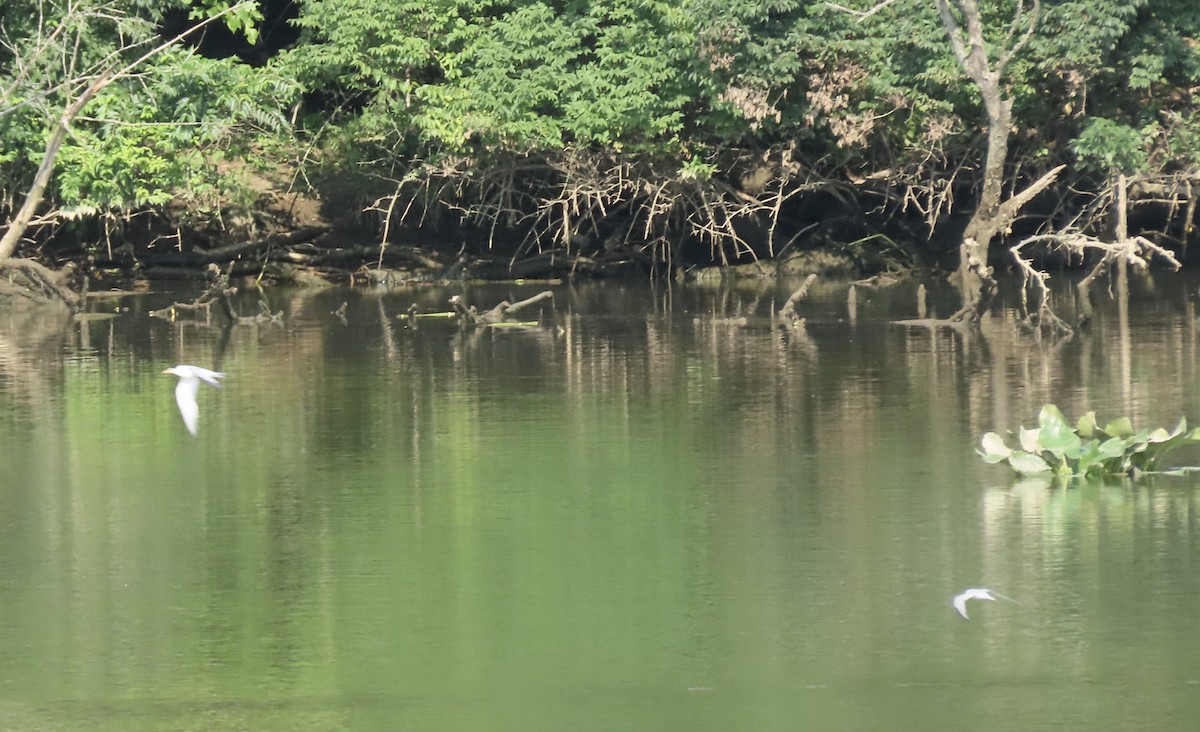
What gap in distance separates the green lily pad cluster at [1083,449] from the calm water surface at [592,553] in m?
0.22

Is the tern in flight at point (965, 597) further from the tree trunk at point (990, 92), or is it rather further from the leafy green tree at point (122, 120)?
Result: the tree trunk at point (990, 92)

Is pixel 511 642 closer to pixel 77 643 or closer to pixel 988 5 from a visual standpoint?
pixel 77 643

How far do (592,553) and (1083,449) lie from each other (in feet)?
11.2

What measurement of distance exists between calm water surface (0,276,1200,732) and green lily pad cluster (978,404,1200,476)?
22 centimetres

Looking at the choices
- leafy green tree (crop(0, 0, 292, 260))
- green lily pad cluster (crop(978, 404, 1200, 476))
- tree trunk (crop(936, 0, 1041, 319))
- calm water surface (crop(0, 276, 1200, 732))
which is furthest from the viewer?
tree trunk (crop(936, 0, 1041, 319))

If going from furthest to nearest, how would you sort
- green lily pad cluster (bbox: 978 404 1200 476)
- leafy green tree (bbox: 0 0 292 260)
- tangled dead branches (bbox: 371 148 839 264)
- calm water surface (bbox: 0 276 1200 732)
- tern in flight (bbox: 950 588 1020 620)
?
tangled dead branches (bbox: 371 148 839 264), leafy green tree (bbox: 0 0 292 260), green lily pad cluster (bbox: 978 404 1200 476), tern in flight (bbox: 950 588 1020 620), calm water surface (bbox: 0 276 1200 732)

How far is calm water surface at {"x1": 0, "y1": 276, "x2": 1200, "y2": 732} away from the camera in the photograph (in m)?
7.54

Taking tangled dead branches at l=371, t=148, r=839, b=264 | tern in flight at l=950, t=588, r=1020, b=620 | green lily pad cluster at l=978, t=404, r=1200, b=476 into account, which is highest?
tangled dead branches at l=371, t=148, r=839, b=264

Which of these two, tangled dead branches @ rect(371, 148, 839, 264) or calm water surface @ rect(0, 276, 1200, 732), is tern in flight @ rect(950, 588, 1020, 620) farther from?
tangled dead branches @ rect(371, 148, 839, 264)

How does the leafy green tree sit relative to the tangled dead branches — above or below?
above

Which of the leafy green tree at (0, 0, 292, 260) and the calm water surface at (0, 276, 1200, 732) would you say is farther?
the leafy green tree at (0, 0, 292, 260)

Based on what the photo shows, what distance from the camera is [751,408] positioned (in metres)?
15.2

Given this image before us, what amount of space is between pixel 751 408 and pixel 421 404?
277cm

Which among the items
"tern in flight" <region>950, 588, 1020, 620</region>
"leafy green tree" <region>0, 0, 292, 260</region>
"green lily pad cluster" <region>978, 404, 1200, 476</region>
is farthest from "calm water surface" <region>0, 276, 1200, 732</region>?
"leafy green tree" <region>0, 0, 292, 260</region>
